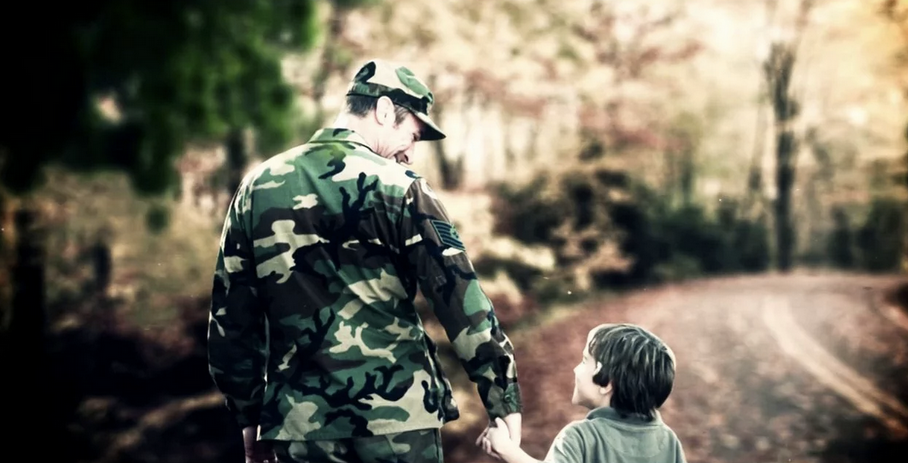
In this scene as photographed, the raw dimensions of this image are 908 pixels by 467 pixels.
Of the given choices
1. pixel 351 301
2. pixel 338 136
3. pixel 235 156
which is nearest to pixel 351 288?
pixel 351 301

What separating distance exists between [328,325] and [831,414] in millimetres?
2423

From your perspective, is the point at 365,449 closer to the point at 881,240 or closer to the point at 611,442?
the point at 611,442

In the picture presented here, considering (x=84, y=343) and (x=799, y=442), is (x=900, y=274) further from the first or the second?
(x=84, y=343)

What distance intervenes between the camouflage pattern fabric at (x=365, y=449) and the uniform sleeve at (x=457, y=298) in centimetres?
22

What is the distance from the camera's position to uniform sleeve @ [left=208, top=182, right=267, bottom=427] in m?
2.03

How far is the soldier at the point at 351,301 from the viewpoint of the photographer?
196cm

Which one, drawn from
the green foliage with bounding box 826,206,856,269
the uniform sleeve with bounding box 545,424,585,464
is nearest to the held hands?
the uniform sleeve with bounding box 545,424,585,464

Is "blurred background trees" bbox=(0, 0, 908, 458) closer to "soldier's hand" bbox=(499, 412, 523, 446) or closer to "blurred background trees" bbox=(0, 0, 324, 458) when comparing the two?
"blurred background trees" bbox=(0, 0, 324, 458)

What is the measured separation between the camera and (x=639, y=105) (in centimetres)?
348

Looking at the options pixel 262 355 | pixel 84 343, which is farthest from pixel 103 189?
pixel 262 355

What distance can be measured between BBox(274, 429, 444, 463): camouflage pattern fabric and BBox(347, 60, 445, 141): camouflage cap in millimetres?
835

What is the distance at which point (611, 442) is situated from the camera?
2.03m

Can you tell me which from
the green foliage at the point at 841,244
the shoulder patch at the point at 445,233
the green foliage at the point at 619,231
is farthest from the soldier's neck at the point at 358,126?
the green foliage at the point at 841,244

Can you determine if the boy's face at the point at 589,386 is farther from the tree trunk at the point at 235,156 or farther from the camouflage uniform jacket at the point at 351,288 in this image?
the tree trunk at the point at 235,156
